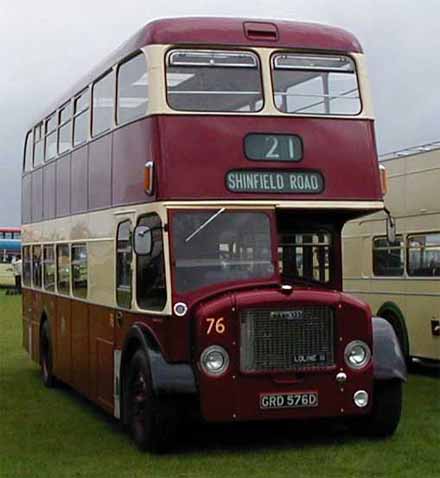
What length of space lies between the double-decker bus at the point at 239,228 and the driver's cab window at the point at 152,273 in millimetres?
27

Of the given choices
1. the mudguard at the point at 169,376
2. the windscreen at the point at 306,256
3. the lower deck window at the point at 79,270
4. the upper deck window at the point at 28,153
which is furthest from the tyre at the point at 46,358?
the mudguard at the point at 169,376

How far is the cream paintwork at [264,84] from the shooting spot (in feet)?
37.2

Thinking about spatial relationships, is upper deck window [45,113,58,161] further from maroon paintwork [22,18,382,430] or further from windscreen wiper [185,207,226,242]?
windscreen wiper [185,207,226,242]

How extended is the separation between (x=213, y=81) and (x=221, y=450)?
3587mm

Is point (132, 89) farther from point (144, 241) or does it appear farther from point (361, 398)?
point (361, 398)

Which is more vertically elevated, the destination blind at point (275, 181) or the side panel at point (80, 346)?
the destination blind at point (275, 181)

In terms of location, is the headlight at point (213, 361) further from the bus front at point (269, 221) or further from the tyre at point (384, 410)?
the tyre at point (384, 410)

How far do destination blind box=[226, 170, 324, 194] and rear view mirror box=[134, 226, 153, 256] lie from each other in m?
0.89

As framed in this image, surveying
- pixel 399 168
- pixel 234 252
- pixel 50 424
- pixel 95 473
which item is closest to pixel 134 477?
pixel 95 473

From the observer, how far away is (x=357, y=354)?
1118cm

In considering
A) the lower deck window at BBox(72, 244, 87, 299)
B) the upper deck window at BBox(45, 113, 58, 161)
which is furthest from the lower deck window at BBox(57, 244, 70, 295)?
the upper deck window at BBox(45, 113, 58, 161)

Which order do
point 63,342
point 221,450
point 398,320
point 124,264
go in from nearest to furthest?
point 221,450 < point 124,264 < point 63,342 < point 398,320

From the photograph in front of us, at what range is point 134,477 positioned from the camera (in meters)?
10.1

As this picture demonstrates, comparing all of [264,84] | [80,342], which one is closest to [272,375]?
[264,84]
